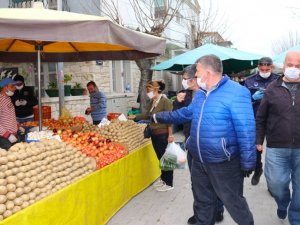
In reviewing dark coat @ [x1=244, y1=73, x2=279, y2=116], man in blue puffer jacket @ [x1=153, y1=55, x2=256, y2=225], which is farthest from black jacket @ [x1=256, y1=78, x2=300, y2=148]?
dark coat @ [x1=244, y1=73, x2=279, y2=116]

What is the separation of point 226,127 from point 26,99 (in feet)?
18.4

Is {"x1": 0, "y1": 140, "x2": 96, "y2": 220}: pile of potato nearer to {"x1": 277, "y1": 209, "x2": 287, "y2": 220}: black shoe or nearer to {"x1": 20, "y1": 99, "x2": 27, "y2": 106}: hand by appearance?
{"x1": 277, "y1": 209, "x2": 287, "y2": 220}: black shoe

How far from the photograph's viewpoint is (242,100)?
3455 mm

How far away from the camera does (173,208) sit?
540 cm

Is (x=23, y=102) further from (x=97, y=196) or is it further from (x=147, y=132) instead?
(x=97, y=196)

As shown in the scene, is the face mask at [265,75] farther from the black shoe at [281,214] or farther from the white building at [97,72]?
the white building at [97,72]

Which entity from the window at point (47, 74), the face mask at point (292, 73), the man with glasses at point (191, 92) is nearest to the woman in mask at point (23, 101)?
the man with glasses at point (191, 92)

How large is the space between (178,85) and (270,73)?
20881 mm

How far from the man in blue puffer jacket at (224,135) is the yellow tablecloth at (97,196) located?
1.31 metres

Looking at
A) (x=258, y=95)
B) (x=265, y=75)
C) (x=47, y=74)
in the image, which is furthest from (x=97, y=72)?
(x=258, y=95)

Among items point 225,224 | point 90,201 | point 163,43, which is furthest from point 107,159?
point 163,43

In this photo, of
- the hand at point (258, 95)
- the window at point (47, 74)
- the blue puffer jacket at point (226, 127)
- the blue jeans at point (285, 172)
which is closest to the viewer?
the blue puffer jacket at point (226, 127)

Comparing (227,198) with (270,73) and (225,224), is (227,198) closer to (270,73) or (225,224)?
(225,224)

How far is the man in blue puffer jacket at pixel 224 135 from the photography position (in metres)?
3.43
